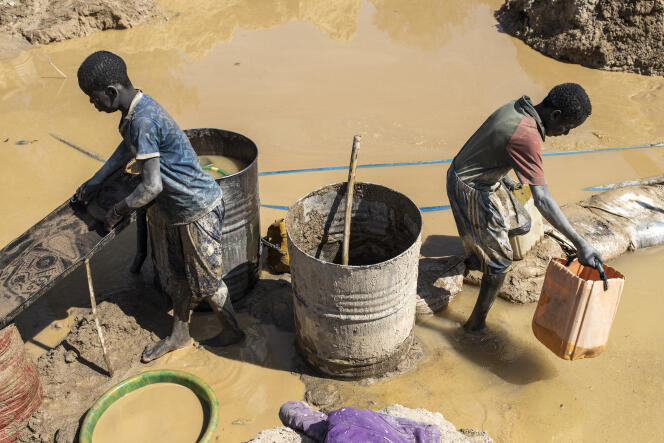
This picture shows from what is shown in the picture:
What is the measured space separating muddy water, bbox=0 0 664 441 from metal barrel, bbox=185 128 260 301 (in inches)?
19.2

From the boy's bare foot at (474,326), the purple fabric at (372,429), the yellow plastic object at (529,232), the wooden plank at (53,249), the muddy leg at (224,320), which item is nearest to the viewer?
the purple fabric at (372,429)

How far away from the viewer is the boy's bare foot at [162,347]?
3.84 m

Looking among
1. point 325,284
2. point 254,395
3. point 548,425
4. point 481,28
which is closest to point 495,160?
point 325,284

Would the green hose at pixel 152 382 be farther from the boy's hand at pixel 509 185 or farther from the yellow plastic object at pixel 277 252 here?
the boy's hand at pixel 509 185

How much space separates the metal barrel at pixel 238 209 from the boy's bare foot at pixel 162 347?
1.85 ft

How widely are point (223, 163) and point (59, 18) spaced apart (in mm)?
7711

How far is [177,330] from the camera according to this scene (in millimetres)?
3900

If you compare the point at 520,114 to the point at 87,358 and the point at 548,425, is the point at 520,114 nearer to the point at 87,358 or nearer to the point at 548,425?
the point at 548,425

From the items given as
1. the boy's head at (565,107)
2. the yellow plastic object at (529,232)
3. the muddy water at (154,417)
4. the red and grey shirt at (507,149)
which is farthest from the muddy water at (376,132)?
the boy's head at (565,107)

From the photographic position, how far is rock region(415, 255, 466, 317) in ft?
14.2

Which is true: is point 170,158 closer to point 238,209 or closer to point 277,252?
point 238,209

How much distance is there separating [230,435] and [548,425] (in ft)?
6.80

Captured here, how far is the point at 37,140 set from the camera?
672 cm

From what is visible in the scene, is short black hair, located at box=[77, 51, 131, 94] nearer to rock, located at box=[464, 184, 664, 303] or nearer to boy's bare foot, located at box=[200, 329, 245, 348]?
boy's bare foot, located at box=[200, 329, 245, 348]
